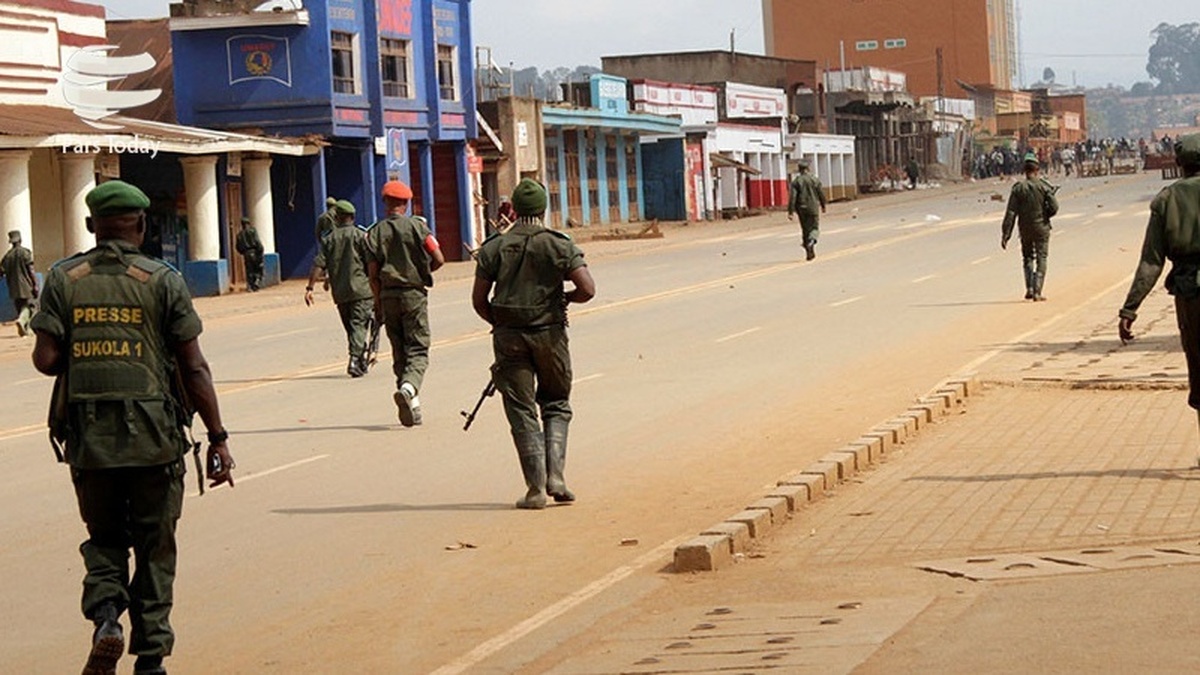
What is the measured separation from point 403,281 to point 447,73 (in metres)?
41.4

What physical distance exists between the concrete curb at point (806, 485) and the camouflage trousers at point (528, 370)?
53.4 inches

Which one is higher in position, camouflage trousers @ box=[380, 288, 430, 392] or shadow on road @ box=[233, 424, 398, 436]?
camouflage trousers @ box=[380, 288, 430, 392]

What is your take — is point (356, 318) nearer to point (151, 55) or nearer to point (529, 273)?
point (529, 273)

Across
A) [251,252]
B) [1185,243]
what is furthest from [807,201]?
[1185,243]

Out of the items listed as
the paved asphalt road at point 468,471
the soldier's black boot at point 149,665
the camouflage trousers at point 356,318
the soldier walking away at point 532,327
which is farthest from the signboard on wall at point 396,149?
the soldier's black boot at point 149,665

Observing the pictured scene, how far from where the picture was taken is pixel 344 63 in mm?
51406

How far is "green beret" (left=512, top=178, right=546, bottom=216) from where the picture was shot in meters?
11.6

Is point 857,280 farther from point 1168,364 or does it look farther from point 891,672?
point 891,672

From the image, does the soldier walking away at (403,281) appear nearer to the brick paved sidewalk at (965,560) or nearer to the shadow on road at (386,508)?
the shadow on road at (386,508)

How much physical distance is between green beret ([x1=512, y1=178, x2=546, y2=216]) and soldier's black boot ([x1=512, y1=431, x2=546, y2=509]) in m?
1.24

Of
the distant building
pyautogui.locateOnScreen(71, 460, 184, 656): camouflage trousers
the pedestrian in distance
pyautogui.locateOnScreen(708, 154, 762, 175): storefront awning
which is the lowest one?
pyautogui.locateOnScreen(71, 460, 184, 656): camouflage trousers

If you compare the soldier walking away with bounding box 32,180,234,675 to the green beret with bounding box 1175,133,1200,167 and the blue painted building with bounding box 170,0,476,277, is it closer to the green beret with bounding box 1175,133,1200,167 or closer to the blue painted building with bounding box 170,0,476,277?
the green beret with bounding box 1175,133,1200,167

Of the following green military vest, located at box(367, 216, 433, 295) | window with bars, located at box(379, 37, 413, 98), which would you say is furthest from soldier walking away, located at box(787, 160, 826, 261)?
green military vest, located at box(367, 216, 433, 295)

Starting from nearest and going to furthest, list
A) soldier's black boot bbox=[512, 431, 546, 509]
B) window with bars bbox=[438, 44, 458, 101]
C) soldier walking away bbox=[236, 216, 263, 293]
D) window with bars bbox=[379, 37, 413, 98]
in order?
soldier's black boot bbox=[512, 431, 546, 509], soldier walking away bbox=[236, 216, 263, 293], window with bars bbox=[379, 37, 413, 98], window with bars bbox=[438, 44, 458, 101]
